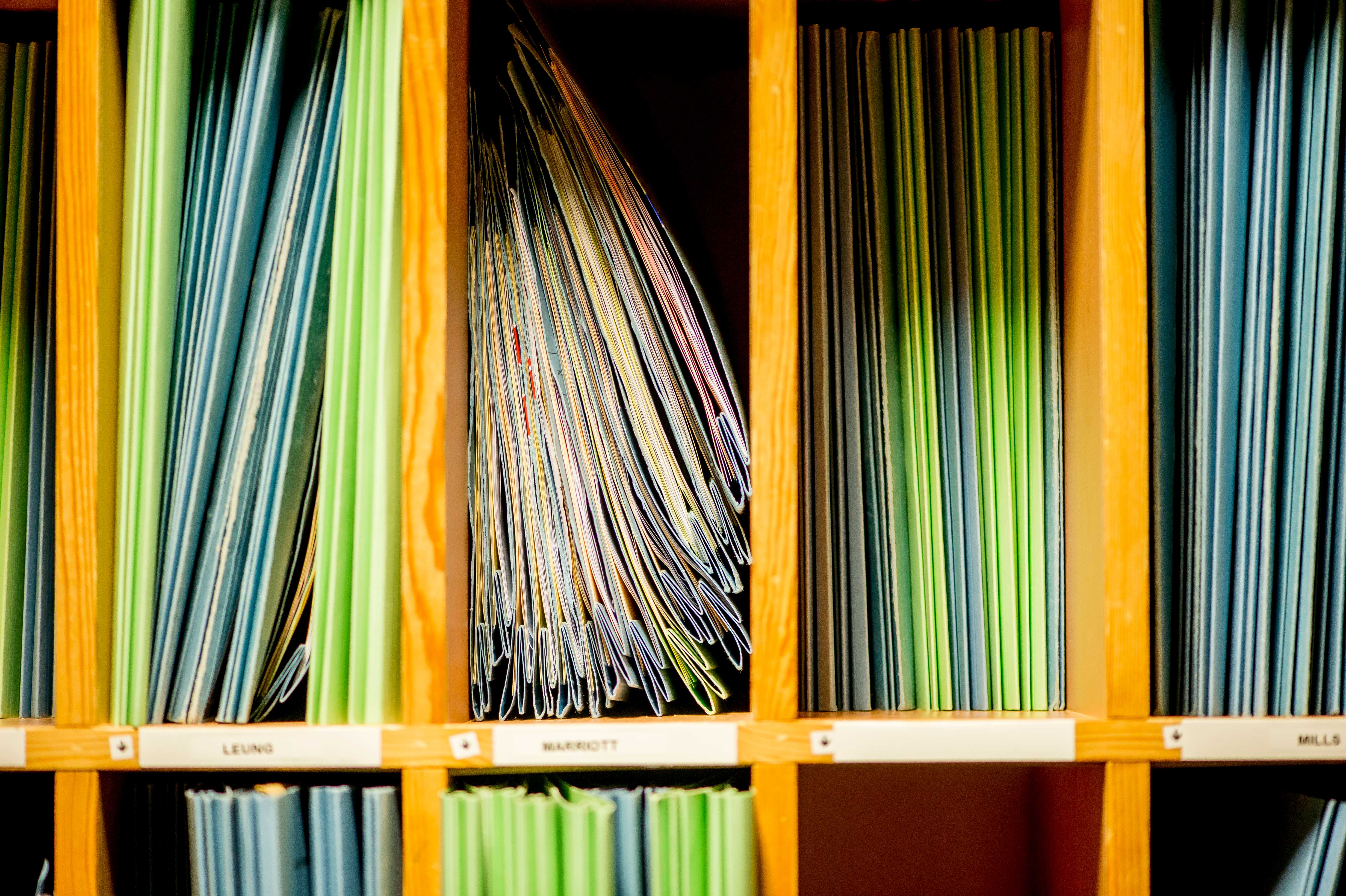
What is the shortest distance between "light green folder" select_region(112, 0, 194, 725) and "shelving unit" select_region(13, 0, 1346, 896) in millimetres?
18

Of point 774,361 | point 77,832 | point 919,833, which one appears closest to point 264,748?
point 77,832

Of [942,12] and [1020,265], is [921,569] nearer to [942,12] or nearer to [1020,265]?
[1020,265]

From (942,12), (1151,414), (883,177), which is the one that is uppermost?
(942,12)

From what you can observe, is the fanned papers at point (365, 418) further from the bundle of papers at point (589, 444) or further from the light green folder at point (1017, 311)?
the light green folder at point (1017, 311)

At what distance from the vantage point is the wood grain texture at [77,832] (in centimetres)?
90

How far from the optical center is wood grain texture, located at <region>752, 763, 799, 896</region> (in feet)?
2.96

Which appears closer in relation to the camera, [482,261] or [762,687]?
[762,687]

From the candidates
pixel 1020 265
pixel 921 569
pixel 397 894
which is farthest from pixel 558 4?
pixel 397 894

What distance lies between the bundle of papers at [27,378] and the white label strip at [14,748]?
0.12 m

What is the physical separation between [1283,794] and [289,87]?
1329 millimetres

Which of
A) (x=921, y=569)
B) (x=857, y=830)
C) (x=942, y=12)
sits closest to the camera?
(x=921, y=569)

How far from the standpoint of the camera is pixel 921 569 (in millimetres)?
1019

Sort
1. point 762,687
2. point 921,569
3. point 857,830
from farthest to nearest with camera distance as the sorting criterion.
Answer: point 857,830 < point 921,569 < point 762,687

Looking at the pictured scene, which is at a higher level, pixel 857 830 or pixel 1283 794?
pixel 1283 794
